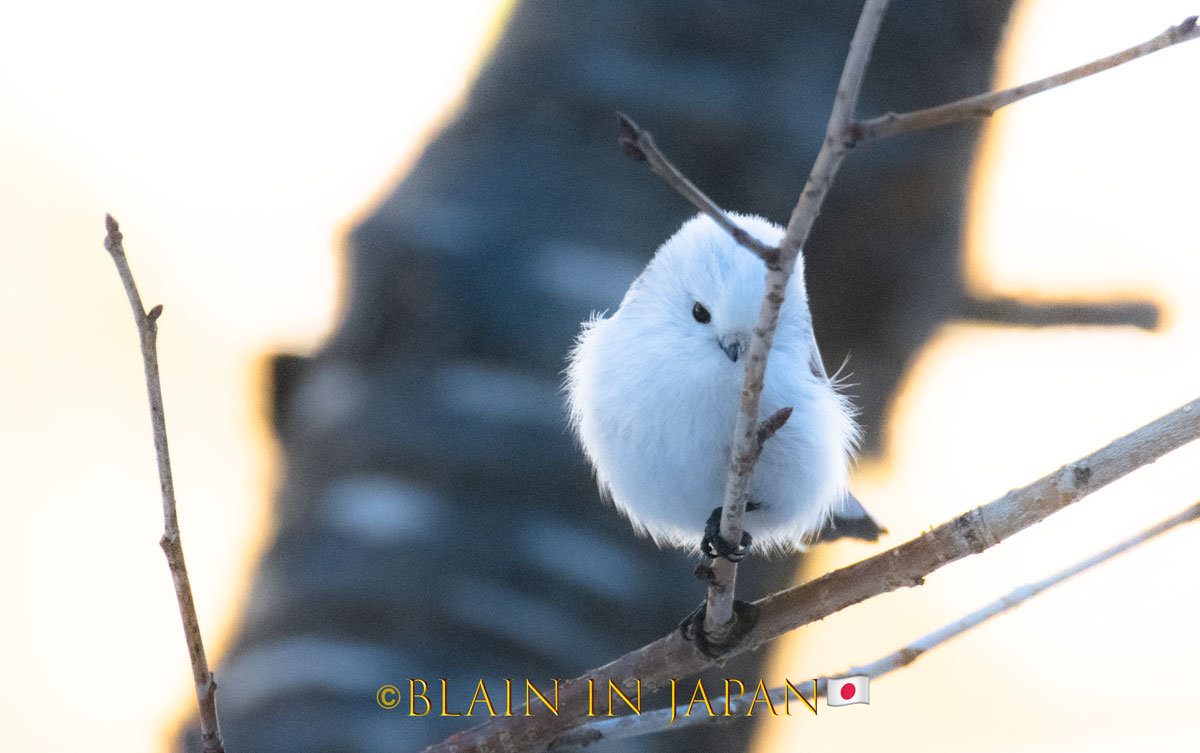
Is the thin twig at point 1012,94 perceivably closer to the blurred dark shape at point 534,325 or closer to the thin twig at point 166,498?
the thin twig at point 166,498

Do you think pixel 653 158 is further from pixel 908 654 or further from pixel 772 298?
pixel 908 654

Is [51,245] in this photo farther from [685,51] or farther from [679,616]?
[679,616]

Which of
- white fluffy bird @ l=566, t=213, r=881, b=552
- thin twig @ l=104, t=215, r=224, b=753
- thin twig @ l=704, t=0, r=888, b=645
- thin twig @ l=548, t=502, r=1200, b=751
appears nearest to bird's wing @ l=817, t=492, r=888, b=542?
white fluffy bird @ l=566, t=213, r=881, b=552

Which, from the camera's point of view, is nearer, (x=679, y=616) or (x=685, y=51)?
(x=685, y=51)

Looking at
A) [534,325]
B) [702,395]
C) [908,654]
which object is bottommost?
[908,654]

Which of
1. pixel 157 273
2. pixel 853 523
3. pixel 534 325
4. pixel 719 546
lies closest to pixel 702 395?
pixel 719 546

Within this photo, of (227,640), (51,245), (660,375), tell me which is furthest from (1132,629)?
(51,245)
